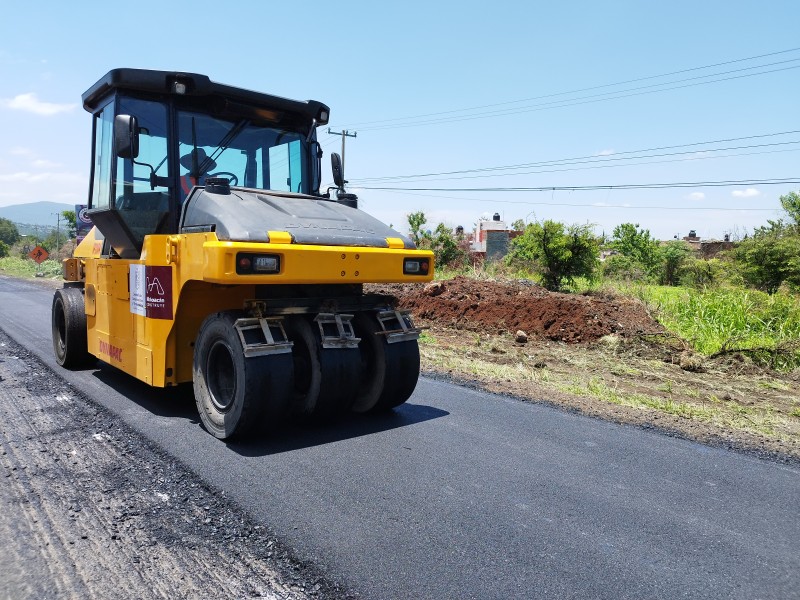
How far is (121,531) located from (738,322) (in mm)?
11177

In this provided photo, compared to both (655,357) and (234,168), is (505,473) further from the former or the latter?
(655,357)

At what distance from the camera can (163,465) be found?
164 inches

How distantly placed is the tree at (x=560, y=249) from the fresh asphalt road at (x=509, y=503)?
35.3 feet

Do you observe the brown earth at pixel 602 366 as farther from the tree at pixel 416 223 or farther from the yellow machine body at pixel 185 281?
the tree at pixel 416 223

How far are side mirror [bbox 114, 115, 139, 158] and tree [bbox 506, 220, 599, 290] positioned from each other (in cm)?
1227

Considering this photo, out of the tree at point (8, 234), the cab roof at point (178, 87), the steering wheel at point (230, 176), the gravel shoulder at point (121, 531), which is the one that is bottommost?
the gravel shoulder at point (121, 531)

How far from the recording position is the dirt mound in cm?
1111

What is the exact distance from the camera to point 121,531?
322cm

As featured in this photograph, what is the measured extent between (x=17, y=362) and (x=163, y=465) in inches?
194

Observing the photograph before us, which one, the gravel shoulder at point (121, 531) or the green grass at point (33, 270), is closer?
the gravel shoulder at point (121, 531)

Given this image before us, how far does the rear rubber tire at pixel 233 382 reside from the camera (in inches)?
176

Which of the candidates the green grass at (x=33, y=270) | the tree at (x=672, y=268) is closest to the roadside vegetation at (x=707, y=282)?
the tree at (x=672, y=268)

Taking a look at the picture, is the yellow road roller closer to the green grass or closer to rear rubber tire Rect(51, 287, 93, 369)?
rear rubber tire Rect(51, 287, 93, 369)

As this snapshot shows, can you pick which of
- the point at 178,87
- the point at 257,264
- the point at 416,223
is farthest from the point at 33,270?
the point at 257,264
